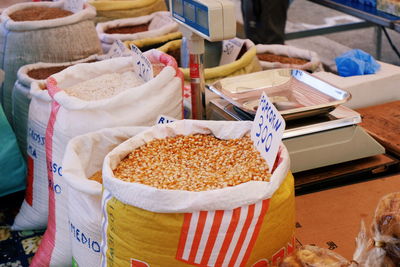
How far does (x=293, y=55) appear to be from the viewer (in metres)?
2.23

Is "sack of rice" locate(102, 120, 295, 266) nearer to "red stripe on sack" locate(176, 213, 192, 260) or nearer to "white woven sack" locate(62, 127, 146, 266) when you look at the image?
"red stripe on sack" locate(176, 213, 192, 260)

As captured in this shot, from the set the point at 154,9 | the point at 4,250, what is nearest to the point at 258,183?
the point at 4,250

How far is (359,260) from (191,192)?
280mm

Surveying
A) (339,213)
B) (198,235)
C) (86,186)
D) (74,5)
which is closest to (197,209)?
(198,235)

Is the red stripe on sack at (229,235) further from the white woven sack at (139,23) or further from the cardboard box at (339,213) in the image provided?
the white woven sack at (139,23)

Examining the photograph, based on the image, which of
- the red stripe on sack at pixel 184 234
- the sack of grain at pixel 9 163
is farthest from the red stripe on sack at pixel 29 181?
the red stripe on sack at pixel 184 234

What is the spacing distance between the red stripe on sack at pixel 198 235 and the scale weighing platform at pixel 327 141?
477 mm

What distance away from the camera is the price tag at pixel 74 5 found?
2.22 m

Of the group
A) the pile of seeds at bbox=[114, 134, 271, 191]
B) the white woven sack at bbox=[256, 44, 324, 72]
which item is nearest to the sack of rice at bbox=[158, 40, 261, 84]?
the white woven sack at bbox=[256, 44, 324, 72]

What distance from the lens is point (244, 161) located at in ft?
3.59

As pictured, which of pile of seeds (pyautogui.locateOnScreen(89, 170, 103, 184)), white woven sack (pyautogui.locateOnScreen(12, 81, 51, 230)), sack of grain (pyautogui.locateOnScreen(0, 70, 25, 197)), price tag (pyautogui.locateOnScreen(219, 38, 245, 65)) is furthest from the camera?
price tag (pyautogui.locateOnScreen(219, 38, 245, 65))

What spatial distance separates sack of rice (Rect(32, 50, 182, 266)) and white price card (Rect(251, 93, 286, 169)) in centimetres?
33

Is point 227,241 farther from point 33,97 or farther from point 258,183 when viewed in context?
point 33,97

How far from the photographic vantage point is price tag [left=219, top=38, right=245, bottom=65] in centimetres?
204
